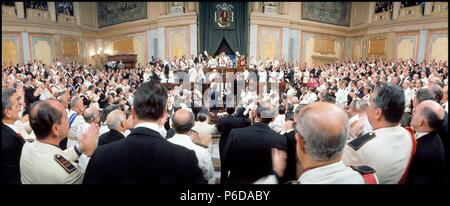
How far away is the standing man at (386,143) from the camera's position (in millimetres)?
1707

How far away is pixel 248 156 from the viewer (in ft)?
7.51

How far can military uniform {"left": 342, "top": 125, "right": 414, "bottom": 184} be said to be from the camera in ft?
5.59

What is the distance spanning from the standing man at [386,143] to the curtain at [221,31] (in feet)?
48.5

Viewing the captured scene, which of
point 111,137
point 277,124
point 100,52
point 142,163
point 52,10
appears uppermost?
point 52,10

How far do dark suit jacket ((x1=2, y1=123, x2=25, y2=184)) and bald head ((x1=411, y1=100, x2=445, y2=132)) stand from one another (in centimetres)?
272

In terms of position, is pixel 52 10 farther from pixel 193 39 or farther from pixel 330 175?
pixel 330 175

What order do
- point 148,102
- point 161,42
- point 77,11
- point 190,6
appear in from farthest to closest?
point 77,11 < point 161,42 < point 190,6 < point 148,102

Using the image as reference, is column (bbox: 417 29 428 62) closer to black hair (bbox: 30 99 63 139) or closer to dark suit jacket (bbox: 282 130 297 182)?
dark suit jacket (bbox: 282 130 297 182)

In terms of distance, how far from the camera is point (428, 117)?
1910mm

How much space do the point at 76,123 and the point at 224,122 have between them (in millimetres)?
1831

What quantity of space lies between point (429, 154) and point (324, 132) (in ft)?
3.29

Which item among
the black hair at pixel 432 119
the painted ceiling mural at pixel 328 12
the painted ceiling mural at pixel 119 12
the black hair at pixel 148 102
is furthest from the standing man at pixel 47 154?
the painted ceiling mural at pixel 328 12

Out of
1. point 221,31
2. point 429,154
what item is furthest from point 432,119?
point 221,31

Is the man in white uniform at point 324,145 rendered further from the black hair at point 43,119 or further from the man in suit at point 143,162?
the black hair at point 43,119
